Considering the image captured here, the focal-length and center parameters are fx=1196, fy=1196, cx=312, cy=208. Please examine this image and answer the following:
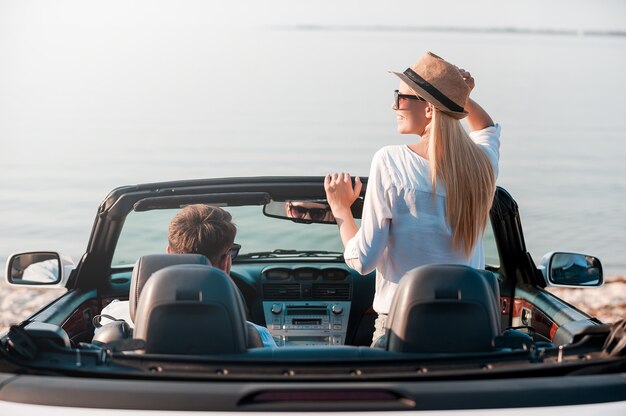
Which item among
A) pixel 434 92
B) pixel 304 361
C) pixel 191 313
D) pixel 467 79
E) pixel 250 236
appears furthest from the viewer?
pixel 250 236

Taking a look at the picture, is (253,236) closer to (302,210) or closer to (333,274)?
(333,274)

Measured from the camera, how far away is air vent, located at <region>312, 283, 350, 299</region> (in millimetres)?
6148

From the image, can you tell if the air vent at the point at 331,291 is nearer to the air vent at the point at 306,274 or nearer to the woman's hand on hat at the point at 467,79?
the air vent at the point at 306,274

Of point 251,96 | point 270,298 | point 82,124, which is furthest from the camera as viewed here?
point 251,96

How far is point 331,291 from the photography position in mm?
6164

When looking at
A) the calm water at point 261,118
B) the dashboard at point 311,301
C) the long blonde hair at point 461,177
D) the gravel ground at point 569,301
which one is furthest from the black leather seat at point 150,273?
the calm water at point 261,118

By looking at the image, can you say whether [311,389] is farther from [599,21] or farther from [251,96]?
[599,21]

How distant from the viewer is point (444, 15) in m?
78.4

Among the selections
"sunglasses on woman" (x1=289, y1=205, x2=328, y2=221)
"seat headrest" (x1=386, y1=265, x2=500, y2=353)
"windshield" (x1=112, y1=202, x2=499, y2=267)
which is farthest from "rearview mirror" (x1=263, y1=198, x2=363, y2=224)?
"windshield" (x1=112, y1=202, x2=499, y2=267)

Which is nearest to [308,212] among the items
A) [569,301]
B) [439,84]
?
[439,84]

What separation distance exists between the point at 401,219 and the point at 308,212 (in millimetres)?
1364

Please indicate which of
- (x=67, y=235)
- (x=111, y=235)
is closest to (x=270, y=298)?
(x=111, y=235)

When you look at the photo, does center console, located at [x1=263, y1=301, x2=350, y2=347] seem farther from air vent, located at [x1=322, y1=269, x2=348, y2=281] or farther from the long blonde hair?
Answer: the long blonde hair

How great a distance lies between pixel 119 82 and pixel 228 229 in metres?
52.0
